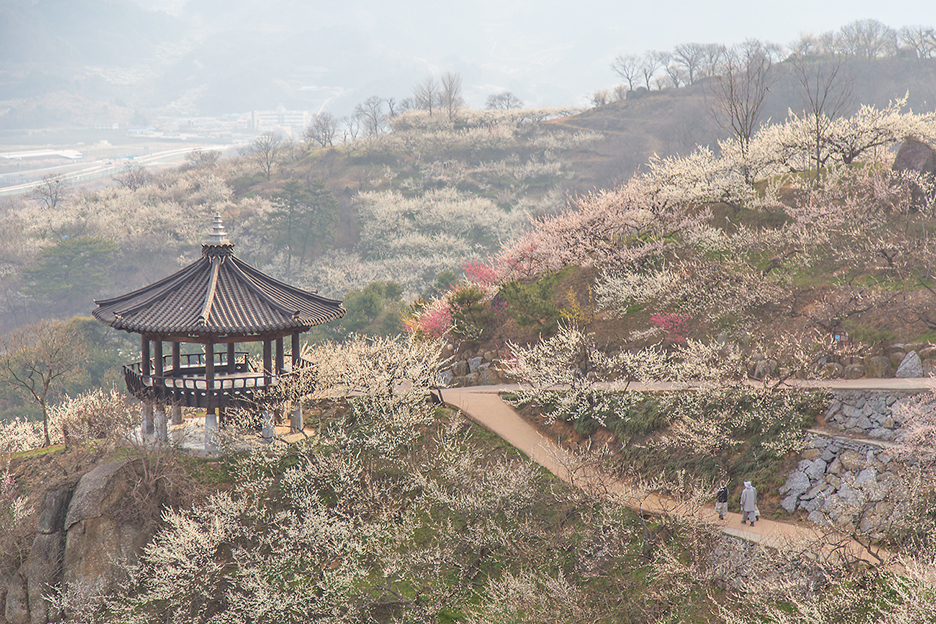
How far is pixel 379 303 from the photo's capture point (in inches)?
1892

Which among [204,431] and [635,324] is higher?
[635,324]

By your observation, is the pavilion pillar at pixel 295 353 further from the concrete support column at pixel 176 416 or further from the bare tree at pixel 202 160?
the bare tree at pixel 202 160

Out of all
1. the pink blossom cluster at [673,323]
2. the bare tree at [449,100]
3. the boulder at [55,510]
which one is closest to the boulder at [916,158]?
the pink blossom cluster at [673,323]

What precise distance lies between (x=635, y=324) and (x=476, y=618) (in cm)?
1422

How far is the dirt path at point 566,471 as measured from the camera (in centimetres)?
1469

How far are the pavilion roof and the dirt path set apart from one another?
6.04 m

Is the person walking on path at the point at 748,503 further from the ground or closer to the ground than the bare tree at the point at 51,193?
closer to the ground

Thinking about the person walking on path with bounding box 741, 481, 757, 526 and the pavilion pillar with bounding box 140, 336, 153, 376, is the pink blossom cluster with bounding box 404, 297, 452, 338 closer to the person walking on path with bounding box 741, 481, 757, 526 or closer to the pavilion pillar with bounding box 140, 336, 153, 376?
the pavilion pillar with bounding box 140, 336, 153, 376

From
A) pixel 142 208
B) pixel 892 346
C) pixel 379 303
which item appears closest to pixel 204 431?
pixel 892 346

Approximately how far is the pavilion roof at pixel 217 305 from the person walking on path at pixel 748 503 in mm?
12065

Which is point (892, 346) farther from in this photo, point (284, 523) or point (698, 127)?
point (698, 127)

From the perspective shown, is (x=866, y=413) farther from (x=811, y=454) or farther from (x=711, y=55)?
(x=711, y=55)

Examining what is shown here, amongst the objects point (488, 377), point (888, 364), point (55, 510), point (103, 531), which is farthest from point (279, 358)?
point (888, 364)

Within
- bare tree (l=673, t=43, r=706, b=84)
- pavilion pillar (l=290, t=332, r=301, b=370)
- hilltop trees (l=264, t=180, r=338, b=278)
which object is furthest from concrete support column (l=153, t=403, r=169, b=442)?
bare tree (l=673, t=43, r=706, b=84)
